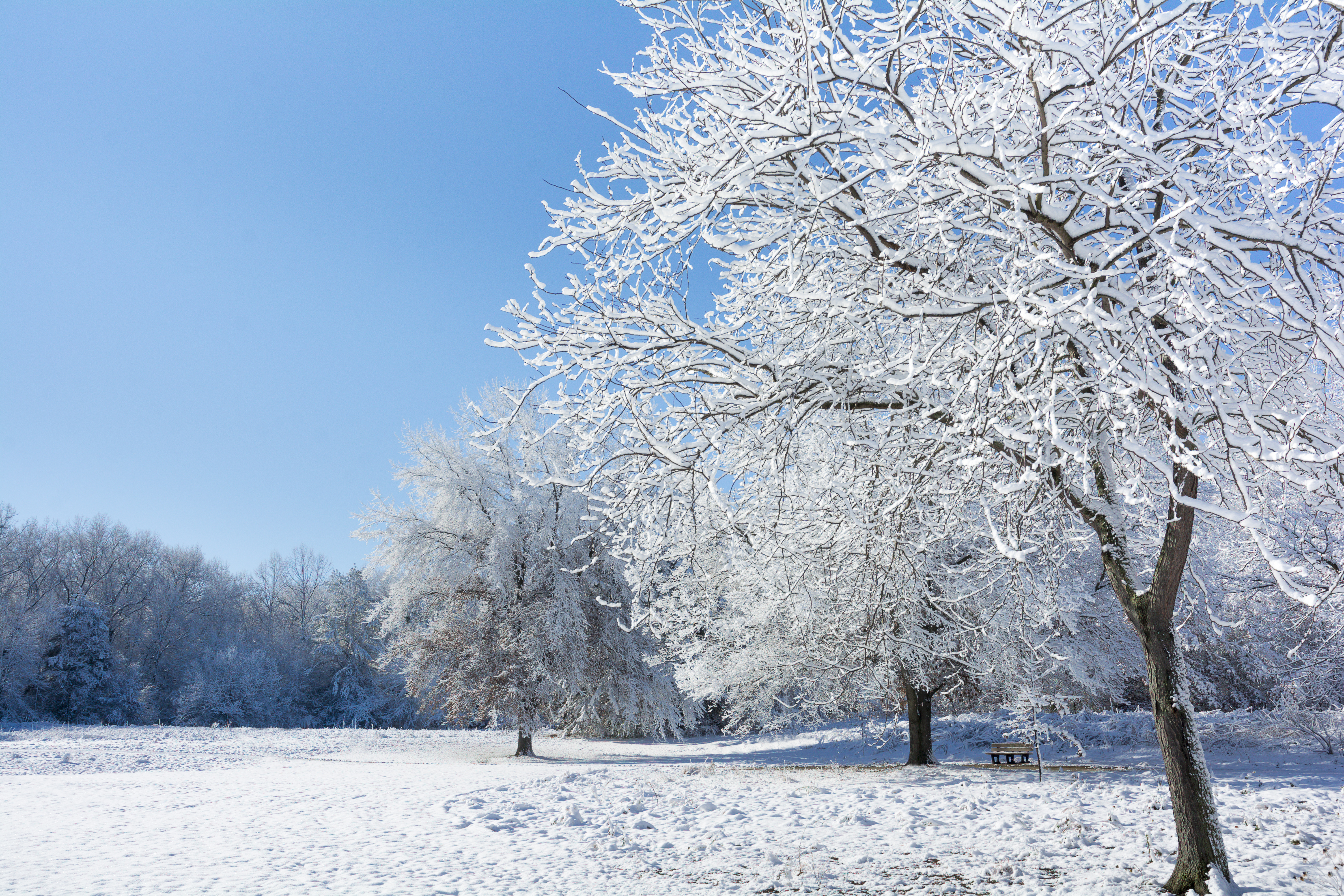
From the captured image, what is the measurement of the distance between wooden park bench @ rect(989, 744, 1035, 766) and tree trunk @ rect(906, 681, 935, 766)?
1240 mm

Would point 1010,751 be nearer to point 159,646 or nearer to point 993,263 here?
point 993,263

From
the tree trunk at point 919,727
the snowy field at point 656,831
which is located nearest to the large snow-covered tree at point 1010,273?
the snowy field at point 656,831

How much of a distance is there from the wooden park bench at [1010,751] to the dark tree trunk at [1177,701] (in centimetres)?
977

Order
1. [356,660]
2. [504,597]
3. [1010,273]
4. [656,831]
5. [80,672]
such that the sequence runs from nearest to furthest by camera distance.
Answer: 1. [1010,273]
2. [656,831]
3. [504,597]
4. [80,672]
5. [356,660]

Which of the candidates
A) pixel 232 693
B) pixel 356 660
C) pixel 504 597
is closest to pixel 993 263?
pixel 504 597

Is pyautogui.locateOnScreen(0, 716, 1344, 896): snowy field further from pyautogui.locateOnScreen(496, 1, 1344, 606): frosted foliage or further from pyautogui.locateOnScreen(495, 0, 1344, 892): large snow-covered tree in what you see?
pyautogui.locateOnScreen(496, 1, 1344, 606): frosted foliage

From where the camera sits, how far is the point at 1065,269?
3133mm

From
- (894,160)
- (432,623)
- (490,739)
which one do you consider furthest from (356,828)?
(490,739)

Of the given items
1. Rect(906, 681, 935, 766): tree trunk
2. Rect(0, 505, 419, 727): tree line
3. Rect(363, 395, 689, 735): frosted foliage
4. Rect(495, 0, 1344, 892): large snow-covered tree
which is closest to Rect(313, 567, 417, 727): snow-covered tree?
Rect(0, 505, 419, 727): tree line

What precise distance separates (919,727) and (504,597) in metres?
11.5

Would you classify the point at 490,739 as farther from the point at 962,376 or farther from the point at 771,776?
the point at 962,376

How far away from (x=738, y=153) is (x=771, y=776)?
32.9ft

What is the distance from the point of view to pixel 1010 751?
1412 centimetres

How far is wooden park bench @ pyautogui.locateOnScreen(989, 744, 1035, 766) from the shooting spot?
14.1 meters
